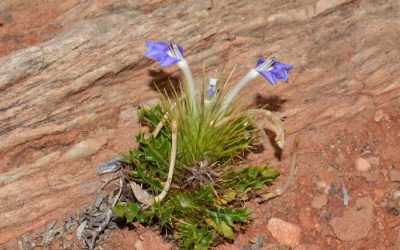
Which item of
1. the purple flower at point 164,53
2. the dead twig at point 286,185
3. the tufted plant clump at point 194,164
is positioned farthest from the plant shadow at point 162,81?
the dead twig at point 286,185

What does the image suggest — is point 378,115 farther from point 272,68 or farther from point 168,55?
point 168,55

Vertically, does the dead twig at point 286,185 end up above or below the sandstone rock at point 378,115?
above

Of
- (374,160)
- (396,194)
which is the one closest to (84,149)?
(374,160)

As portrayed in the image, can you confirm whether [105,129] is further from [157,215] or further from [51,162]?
[157,215]

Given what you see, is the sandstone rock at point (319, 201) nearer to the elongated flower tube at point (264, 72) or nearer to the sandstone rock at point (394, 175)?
the sandstone rock at point (394, 175)

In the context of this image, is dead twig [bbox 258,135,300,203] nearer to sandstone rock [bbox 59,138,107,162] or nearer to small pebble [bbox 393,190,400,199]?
small pebble [bbox 393,190,400,199]
